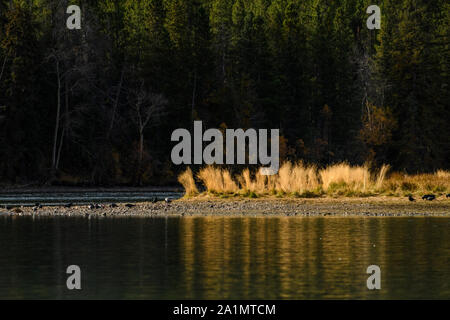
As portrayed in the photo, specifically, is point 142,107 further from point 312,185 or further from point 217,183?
point 312,185

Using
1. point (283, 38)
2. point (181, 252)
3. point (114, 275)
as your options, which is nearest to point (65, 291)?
point (114, 275)

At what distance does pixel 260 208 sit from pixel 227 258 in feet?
50.0

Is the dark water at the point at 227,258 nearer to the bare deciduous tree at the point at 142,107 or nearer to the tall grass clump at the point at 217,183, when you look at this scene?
the tall grass clump at the point at 217,183

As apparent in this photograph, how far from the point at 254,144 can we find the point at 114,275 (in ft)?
187

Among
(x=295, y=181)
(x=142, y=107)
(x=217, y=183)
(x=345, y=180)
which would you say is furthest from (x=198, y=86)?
(x=295, y=181)

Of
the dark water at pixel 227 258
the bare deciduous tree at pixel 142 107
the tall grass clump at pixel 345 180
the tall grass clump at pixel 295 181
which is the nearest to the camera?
the dark water at pixel 227 258

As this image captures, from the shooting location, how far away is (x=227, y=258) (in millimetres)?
18391

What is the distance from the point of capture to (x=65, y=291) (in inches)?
566

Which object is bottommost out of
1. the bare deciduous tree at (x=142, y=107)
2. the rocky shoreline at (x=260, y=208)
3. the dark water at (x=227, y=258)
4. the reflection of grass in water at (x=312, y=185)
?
the rocky shoreline at (x=260, y=208)

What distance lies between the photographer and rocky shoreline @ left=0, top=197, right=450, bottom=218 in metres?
31.7

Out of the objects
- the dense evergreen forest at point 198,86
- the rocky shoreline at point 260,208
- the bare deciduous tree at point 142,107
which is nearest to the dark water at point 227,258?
the rocky shoreline at point 260,208

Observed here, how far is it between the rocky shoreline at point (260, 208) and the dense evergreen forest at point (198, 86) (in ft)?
87.9

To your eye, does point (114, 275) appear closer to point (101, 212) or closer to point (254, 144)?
point (101, 212)

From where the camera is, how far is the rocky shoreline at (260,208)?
31656mm
